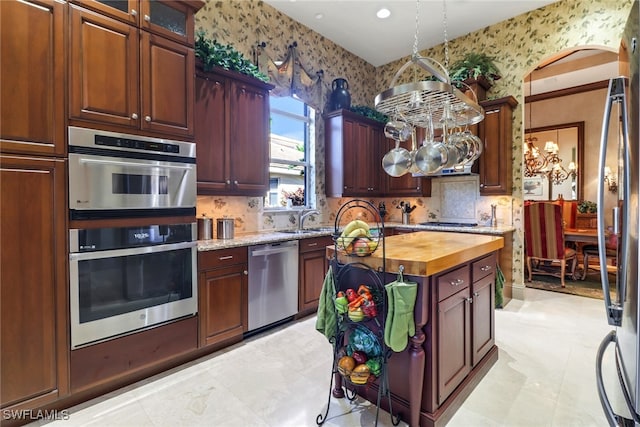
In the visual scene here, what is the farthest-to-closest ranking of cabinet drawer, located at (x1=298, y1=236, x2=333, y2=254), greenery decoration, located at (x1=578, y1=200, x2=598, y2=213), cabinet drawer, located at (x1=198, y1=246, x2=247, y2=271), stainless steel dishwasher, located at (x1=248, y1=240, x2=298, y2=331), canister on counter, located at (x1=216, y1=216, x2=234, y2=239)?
greenery decoration, located at (x1=578, y1=200, x2=598, y2=213) < cabinet drawer, located at (x1=298, y1=236, x2=333, y2=254) < canister on counter, located at (x1=216, y1=216, x2=234, y2=239) < stainless steel dishwasher, located at (x1=248, y1=240, x2=298, y2=331) < cabinet drawer, located at (x1=198, y1=246, x2=247, y2=271)

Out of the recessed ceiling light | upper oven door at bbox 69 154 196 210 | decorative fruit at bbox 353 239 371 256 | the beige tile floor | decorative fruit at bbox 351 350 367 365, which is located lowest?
the beige tile floor

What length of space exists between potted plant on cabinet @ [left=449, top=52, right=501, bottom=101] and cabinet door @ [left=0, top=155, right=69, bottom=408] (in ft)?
14.3

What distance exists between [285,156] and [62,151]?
2.63m

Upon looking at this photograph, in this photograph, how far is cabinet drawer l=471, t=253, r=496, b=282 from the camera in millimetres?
2180

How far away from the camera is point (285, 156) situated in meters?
4.27

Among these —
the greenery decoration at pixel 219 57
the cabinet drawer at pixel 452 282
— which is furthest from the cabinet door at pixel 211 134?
the cabinet drawer at pixel 452 282

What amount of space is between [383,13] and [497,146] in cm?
226

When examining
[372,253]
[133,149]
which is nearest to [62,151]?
[133,149]

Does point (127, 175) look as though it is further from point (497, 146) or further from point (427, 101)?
point (497, 146)

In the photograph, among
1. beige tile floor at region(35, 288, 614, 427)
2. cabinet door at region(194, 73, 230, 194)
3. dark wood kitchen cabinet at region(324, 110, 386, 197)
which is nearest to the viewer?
beige tile floor at region(35, 288, 614, 427)

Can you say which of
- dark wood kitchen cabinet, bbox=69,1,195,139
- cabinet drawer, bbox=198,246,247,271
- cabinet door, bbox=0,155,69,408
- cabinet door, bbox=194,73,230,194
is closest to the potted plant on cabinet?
cabinet door, bbox=194,73,230,194

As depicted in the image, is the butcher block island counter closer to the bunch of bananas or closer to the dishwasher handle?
the bunch of bananas

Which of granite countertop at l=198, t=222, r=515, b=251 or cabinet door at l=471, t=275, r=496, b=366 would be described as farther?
granite countertop at l=198, t=222, r=515, b=251

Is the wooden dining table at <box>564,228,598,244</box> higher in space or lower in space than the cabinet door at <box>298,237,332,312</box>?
higher
